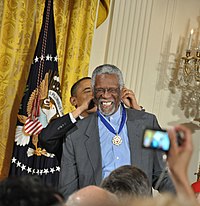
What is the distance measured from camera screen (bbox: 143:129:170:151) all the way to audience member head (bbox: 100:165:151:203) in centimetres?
56

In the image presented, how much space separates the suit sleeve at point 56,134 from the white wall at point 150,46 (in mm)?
1616

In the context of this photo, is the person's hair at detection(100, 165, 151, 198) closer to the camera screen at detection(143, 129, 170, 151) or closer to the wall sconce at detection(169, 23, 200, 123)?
the camera screen at detection(143, 129, 170, 151)

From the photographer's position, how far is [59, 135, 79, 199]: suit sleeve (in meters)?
3.30

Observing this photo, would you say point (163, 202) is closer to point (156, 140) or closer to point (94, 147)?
point (156, 140)

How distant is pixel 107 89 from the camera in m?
3.43

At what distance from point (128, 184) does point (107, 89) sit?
1.31m

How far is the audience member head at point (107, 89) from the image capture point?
3418mm

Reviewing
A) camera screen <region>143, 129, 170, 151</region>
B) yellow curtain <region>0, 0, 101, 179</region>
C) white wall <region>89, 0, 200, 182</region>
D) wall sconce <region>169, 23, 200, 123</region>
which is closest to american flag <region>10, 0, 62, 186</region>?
yellow curtain <region>0, 0, 101, 179</region>

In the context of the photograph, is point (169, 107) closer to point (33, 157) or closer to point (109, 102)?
point (33, 157)

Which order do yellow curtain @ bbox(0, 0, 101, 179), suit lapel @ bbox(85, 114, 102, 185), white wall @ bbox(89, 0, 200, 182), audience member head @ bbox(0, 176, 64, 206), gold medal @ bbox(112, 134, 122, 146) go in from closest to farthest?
audience member head @ bbox(0, 176, 64, 206) < suit lapel @ bbox(85, 114, 102, 185) < gold medal @ bbox(112, 134, 122, 146) < yellow curtain @ bbox(0, 0, 101, 179) < white wall @ bbox(89, 0, 200, 182)

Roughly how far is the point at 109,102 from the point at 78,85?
0.76 m

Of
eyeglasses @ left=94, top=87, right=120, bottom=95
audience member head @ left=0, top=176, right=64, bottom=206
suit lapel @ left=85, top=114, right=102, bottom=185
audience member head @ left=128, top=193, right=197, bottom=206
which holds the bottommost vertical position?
suit lapel @ left=85, top=114, right=102, bottom=185

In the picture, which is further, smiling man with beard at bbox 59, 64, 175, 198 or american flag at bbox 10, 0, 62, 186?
american flag at bbox 10, 0, 62, 186

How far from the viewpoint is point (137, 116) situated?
11.4 feet
